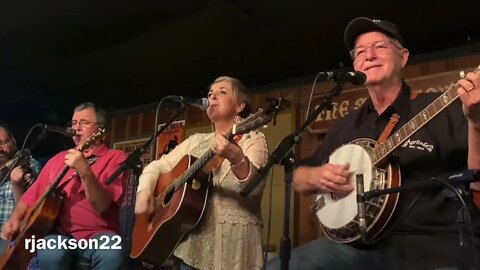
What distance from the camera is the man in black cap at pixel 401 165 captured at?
163 cm

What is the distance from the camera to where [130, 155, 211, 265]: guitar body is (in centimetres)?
236

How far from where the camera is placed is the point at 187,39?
12.5 ft

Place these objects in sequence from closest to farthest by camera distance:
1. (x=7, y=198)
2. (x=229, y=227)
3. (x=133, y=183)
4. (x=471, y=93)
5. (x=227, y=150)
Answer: (x=471, y=93), (x=227, y=150), (x=229, y=227), (x=133, y=183), (x=7, y=198)

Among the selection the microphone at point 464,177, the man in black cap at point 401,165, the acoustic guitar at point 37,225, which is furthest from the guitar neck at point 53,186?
the microphone at point 464,177

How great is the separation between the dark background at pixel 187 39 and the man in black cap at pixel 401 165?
123 centimetres

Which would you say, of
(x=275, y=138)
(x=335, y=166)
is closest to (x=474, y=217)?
(x=335, y=166)

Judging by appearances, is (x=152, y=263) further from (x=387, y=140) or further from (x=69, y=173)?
(x=387, y=140)

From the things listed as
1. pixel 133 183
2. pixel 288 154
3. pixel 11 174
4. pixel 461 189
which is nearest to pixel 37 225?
pixel 133 183

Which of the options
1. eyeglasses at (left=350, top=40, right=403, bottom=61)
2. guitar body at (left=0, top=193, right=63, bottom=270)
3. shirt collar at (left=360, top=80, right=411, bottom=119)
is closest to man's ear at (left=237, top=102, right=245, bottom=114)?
eyeglasses at (left=350, top=40, right=403, bottom=61)

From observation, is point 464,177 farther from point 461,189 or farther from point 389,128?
point 389,128

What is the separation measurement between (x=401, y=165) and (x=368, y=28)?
60cm

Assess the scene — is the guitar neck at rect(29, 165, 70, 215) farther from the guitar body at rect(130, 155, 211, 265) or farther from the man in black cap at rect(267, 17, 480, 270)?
the man in black cap at rect(267, 17, 480, 270)

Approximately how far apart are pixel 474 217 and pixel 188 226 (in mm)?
1206

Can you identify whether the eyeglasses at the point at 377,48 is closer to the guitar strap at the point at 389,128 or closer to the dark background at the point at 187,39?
the guitar strap at the point at 389,128
